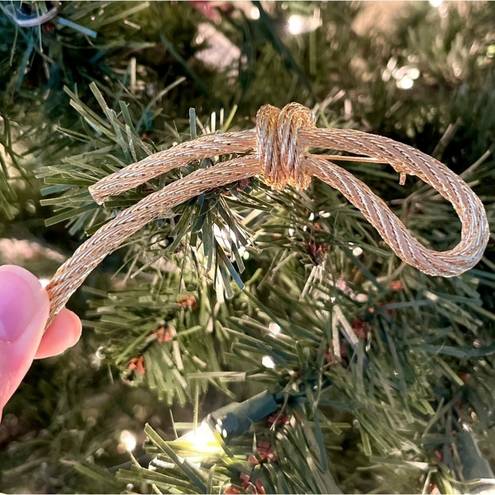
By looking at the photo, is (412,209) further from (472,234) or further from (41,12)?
(41,12)

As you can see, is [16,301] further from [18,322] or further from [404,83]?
[404,83]

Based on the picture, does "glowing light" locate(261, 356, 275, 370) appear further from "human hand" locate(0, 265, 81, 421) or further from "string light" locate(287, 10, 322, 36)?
"string light" locate(287, 10, 322, 36)

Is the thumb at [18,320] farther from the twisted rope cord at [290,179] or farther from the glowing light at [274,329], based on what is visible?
the glowing light at [274,329]

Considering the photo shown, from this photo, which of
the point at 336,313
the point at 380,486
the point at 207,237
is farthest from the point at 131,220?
the point at 380,486

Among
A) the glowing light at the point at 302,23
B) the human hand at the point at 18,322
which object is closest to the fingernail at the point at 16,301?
the human hand at the point at 18,322

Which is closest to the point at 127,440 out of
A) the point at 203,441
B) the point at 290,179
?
the point at 203,441

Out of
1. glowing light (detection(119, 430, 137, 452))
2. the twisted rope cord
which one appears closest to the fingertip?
the twisted rope cord
